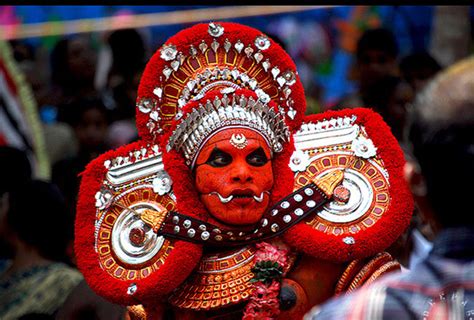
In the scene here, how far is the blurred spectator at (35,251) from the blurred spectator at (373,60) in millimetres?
2433

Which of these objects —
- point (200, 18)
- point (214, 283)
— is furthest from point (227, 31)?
point (200, 18)

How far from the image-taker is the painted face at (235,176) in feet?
15.4

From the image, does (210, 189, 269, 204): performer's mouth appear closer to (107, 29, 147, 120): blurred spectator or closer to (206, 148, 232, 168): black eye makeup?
(206, 148, 232, 168): black eye makeup

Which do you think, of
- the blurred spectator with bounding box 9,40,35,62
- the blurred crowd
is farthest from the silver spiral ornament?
the blurred spectator with bounding box 9,40,35,62

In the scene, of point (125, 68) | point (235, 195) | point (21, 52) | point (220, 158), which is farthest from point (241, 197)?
point (21, 52)

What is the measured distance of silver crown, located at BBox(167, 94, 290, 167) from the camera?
4.77m

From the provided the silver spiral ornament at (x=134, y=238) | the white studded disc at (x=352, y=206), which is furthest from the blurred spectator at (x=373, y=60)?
the silver spiral ornament at (x=134, y=238)

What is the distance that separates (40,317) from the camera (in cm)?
531

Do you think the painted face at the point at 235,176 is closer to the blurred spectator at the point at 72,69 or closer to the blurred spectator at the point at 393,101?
the blurred spectator at the point at 393,101

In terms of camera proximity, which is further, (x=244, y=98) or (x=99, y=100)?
(x=99, y=100)

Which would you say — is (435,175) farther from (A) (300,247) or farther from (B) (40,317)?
(B) (40,317)

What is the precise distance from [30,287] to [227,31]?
67.0 inches

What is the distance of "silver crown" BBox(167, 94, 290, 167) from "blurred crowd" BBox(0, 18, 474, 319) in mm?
846

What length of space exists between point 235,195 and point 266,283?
→ 424 mm
